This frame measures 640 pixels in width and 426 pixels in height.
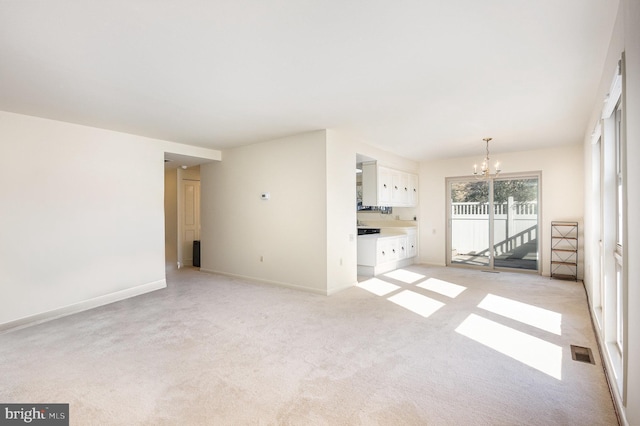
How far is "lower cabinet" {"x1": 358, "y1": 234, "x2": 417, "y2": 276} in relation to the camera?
6086mm

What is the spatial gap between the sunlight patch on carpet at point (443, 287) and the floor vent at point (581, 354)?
1762mm

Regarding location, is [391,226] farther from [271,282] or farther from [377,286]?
[271,282]

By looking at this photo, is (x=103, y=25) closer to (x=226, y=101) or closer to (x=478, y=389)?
(x=226, y=101)

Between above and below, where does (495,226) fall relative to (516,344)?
above

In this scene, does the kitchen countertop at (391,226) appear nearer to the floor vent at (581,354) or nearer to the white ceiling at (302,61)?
the white ceiling at (302,61)

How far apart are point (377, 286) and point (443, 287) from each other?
110 centimetres

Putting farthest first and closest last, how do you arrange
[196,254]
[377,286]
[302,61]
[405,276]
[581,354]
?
[196,254] → [405,276] → [377,286] → [581,354] → [302,61]

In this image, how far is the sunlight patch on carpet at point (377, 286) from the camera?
492cm

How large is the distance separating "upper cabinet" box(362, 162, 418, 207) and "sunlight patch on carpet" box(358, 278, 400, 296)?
5.25 ft

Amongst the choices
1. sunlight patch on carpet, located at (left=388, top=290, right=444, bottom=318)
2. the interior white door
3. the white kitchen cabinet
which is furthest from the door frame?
the interior white door

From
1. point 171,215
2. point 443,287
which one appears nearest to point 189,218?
point 171,215

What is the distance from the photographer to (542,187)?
627cm

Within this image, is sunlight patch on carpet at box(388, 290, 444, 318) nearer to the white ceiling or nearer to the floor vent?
the floor vent

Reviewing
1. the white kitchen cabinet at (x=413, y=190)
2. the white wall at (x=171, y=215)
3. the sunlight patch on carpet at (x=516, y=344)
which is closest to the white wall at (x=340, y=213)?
the sunlight patch on carpet at (x=516, y=344)
